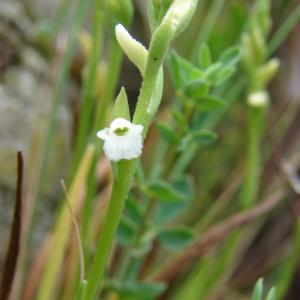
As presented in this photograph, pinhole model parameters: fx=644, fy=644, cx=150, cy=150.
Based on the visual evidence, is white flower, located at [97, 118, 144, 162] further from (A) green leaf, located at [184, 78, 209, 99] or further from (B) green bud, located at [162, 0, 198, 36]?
(A) green leaf, located at [184, 78, 209, 99]

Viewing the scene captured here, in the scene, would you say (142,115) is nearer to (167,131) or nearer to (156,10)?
(156,10)

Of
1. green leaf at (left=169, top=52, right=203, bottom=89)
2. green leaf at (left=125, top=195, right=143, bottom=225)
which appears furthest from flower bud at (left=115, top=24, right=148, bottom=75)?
green leaf at (left=125, top=195, right=143, bottom=225)

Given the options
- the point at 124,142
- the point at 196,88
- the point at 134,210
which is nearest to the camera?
the point at 124,142

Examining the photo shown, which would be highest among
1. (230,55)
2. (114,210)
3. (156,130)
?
(156,130)

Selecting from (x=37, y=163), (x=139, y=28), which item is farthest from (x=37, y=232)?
(x=139, y=28)

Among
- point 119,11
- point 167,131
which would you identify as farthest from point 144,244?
point 119,11
